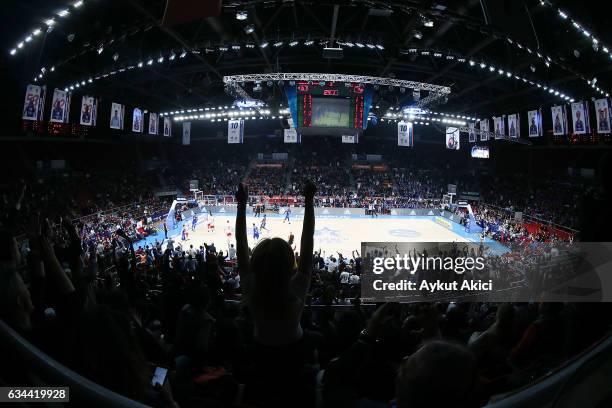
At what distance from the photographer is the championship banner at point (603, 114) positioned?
65.6 feet

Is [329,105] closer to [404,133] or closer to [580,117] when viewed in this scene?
[580,117]

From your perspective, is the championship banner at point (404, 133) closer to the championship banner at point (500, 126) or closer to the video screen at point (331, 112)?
the championship banner at point (500, 126)

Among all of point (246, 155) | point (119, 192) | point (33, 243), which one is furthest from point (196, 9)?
point (246, 155)

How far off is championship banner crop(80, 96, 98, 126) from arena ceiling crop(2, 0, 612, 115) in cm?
269

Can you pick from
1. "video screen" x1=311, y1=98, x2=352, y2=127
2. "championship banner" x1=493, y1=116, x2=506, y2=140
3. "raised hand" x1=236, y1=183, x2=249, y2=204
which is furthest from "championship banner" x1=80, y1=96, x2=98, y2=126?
"championship banner" x1=493, y1=116, x2=506, y2=140

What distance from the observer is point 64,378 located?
148 centimetres

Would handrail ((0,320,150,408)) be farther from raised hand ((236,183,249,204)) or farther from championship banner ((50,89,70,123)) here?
championship banner ((50,89,70,123))

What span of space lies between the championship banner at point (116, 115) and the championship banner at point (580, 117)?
31.2 meters

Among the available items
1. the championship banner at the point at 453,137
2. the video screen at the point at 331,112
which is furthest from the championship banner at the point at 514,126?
the video screen at the point at 331,112

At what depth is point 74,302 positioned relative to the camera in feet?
8.21

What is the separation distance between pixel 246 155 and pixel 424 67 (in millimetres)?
29551

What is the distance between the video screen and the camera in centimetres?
2058

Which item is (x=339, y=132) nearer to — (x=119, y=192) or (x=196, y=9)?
(x=196, y=9)

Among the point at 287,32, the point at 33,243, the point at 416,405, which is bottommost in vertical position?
the point at 416,405
